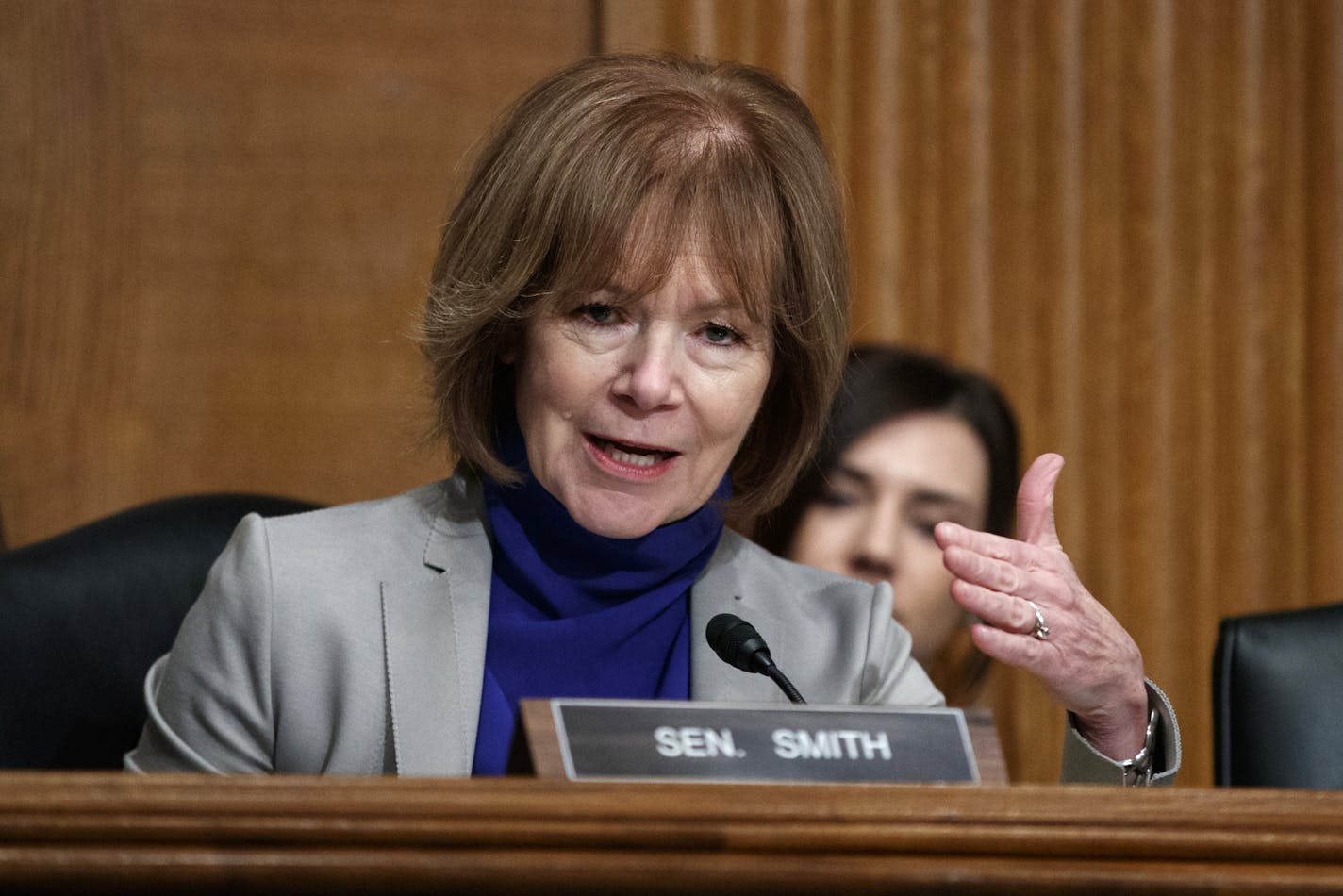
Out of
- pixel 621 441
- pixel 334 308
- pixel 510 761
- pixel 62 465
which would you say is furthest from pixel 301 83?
pixel 510 761

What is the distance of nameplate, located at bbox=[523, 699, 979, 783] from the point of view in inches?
36.9

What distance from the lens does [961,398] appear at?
8.83 ft

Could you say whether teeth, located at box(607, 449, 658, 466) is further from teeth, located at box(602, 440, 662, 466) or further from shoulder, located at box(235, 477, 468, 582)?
shoulder, located at box(235, 477, 468, 582)

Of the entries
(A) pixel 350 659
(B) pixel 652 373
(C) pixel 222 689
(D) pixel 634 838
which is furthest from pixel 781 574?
(D) pixel 634 838

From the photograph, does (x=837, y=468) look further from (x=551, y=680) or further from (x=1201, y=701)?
(x=551, y=680)

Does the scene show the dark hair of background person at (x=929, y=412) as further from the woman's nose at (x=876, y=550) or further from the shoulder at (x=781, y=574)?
the shoulder at (x=781, y=574)

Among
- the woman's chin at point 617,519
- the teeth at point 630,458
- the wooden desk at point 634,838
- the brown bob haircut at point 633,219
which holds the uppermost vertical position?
the brown bob haircut at point 633,219

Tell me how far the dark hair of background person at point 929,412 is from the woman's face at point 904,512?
0.02m

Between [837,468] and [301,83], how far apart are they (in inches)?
42.4

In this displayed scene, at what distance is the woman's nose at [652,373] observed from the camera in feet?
4.53

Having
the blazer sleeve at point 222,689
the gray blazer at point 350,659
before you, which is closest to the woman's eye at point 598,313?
the gray blazer at point 350,659

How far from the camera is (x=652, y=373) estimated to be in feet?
4.52

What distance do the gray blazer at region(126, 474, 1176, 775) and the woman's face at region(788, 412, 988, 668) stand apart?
3.19 feet

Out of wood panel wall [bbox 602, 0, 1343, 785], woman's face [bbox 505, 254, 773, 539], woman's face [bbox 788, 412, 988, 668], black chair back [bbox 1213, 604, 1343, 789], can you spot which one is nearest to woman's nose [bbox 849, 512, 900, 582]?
woman's face [bbox 788, 412, 988, 668]
